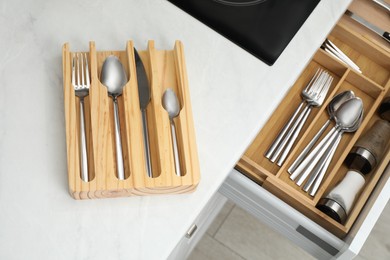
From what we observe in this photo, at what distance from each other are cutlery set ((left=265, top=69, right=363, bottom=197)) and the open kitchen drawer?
0.02 metres

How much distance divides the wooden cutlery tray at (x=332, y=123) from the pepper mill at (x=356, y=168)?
0.05 feet

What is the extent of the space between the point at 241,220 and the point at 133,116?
106 centimetres

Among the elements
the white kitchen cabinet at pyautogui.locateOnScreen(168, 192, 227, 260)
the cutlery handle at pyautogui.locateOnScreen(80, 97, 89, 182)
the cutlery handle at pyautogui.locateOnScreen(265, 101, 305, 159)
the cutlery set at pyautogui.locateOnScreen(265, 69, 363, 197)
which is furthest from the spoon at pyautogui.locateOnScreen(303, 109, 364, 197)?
the cutlery handle at pyautogui.locateOnScreen(80, 97, 89, 182)

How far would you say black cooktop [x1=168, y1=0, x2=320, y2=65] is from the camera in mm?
1027

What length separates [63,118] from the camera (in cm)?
91

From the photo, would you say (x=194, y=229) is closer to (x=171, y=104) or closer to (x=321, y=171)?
(x=321, y=171)

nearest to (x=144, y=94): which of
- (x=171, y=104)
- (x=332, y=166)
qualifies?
(x=171, y=104)

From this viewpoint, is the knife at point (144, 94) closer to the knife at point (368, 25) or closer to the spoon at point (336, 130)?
the spoon at point (336, 130)

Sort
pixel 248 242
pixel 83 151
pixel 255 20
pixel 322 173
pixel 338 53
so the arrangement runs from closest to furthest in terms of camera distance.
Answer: pixel 83 151, pixel 255 20, pixel 322 173, pixel 338 53, pixel 248 242

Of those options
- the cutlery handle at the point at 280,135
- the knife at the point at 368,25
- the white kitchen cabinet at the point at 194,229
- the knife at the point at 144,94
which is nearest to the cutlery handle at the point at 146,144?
the knife at the point at 144,94

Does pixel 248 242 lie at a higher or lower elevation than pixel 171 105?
lower

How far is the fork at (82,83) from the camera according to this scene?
33.3 inches

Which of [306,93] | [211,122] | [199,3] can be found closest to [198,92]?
[211,122]

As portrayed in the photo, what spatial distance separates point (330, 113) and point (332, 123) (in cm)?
2
